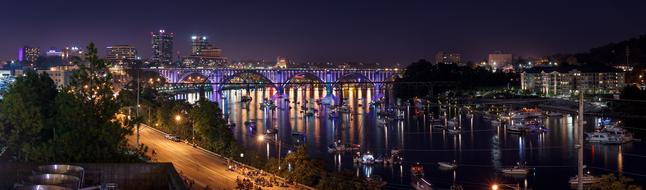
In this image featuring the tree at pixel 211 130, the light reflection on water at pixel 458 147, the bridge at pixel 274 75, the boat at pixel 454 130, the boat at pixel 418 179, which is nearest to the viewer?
the boat at pixel 418 179

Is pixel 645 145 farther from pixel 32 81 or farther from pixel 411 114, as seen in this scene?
pixel 32 81

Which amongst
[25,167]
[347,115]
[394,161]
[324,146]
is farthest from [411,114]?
[25,167]

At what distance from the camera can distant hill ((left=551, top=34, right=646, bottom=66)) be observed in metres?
37.6

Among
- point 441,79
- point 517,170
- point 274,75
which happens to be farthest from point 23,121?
point 274,75

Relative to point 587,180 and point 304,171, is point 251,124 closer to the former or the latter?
point 587,180

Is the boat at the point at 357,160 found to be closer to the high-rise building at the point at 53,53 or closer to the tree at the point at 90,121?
the tree at the point at 90,121

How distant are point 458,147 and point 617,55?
27068mm

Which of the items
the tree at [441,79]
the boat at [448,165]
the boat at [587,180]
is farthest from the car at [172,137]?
the tree at [441,79]

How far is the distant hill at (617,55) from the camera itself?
123ft

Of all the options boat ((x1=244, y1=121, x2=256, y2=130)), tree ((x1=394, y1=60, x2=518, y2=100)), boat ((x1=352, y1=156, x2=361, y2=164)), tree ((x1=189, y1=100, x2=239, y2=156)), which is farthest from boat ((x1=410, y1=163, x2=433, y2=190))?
tree ((x1=394, y1=60, x2=518, y2=100))

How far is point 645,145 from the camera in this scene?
1625 cm

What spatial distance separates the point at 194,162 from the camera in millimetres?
10164

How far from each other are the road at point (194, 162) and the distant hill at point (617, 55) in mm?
→ 29850

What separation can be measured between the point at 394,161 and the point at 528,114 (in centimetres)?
1120
